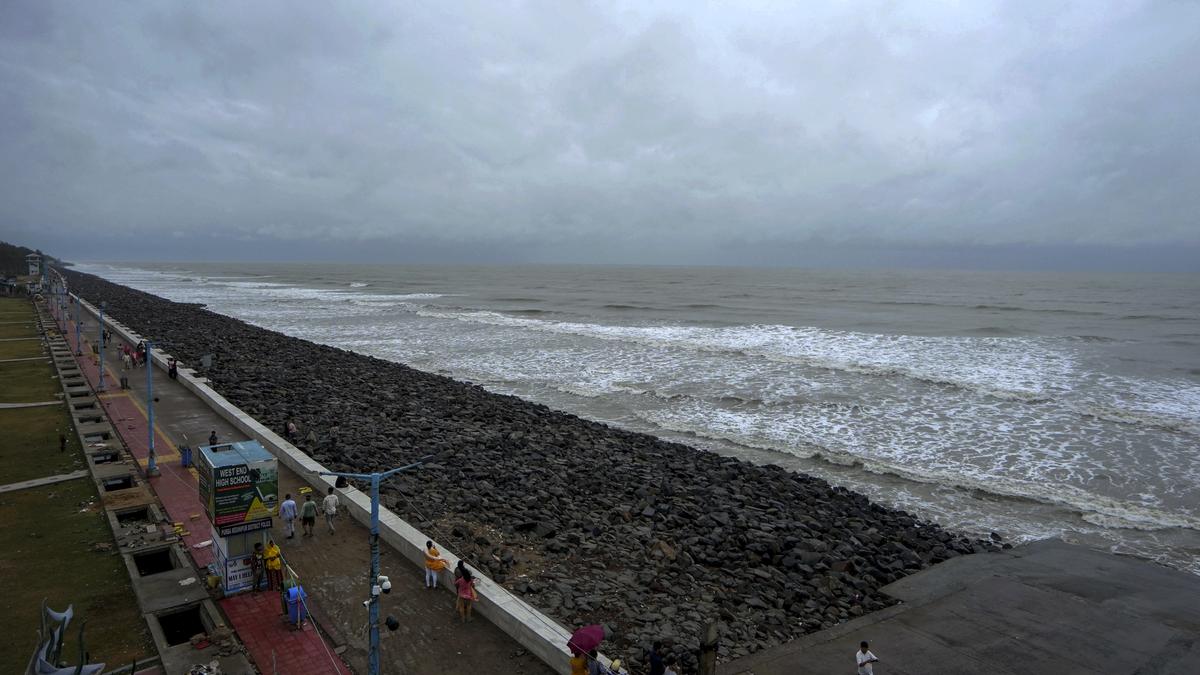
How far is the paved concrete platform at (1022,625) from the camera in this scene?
11.1 m

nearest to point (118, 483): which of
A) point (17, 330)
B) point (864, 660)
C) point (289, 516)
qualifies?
point (289, 516)

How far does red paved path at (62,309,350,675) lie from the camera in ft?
33.3

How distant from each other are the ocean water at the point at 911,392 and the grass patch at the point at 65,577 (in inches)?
722

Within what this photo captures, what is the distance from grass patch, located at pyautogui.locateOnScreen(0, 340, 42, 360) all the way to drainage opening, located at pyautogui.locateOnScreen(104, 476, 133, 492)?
26.0 meters

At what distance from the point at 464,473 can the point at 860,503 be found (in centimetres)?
1140

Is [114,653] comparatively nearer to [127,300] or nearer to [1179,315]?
[127,300]

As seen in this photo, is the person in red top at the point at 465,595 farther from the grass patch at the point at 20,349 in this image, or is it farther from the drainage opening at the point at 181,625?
the grass patch at the point at 20,349

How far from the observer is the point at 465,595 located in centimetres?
1122

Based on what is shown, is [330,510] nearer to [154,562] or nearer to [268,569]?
[268,569]

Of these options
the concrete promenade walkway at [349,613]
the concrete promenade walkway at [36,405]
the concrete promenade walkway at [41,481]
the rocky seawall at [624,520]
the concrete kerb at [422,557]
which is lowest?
the rocky seawall at [624,520]

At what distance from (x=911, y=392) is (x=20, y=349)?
49533mm

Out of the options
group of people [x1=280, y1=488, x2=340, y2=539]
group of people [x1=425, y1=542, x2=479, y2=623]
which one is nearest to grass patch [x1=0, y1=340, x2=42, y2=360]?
group of people [x1=280, y1=488, x2=340, y2=539]

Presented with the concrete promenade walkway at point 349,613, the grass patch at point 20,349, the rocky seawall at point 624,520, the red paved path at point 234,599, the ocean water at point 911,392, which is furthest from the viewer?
the grass patch at point 20,349

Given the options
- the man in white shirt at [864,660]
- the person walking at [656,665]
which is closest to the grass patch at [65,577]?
the person walking at [656,665]
